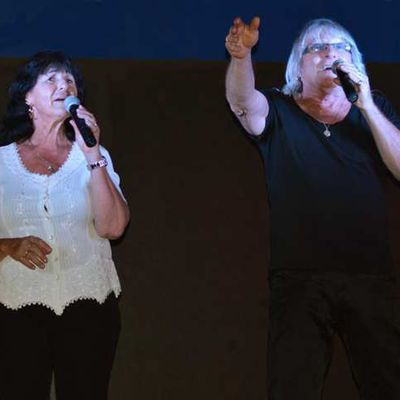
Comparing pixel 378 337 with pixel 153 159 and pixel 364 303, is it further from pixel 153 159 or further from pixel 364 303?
pixel 153 159

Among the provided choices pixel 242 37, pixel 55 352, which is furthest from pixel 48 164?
pixel 242 37

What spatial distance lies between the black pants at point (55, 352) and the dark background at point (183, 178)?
59cm

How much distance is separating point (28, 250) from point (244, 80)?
0.83 meters

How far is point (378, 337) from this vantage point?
249 cm

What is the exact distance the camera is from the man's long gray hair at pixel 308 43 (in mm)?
2773

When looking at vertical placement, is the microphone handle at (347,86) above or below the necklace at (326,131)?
above

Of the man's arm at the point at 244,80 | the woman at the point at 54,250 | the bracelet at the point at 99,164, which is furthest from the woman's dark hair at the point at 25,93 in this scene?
the man's arm at the point at 244,80

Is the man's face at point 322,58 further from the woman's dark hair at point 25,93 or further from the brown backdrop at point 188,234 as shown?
the woman's dark hair at point 25,93

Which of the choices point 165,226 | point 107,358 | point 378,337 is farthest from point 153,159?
point 378,337

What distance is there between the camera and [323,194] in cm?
260

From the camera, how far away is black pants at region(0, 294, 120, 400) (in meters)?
2.36

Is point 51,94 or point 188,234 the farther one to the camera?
point 188,234

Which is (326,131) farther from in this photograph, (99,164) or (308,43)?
(99,164)

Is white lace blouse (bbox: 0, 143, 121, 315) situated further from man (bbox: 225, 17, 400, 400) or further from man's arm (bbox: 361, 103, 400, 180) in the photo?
man's arm (bbox: 361, 103, 400, 180)
